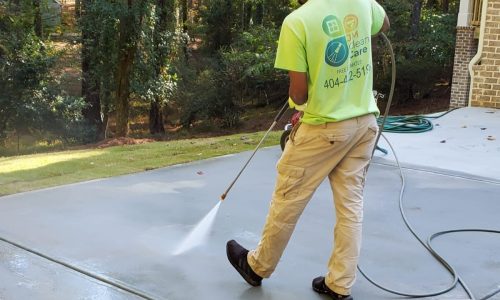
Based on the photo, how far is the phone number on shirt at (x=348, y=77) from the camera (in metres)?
3.01

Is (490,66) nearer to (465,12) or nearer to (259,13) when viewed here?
(465,12)

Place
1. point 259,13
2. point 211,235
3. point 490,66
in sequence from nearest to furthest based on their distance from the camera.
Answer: point 211,235 → point 490,66 → point 259,13

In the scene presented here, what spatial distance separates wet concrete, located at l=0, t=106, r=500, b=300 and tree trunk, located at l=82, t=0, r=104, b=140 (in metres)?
13.0

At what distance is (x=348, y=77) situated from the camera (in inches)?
120

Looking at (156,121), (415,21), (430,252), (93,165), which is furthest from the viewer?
(156,121)

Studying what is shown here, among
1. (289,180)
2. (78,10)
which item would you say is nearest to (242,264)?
(289,180)

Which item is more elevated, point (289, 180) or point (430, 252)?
point (289, 180)

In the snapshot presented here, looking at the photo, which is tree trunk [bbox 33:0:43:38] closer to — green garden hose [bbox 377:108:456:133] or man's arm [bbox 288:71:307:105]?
green garden hose [bbox 377:108:456:133]

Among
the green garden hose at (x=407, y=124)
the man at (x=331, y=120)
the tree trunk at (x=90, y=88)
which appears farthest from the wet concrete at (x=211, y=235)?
the tree trunk at (x=90, y=88)

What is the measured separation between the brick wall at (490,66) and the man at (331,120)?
27.0 feet

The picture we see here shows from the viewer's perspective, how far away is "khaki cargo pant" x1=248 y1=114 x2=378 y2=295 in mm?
3066

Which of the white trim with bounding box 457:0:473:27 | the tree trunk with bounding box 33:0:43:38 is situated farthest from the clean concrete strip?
the tree trunk with bounding box 33:0:43:38

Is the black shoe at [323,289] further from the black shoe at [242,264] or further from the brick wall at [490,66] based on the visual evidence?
the brick wall at [490,66]

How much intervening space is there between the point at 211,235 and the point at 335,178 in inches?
54.6
